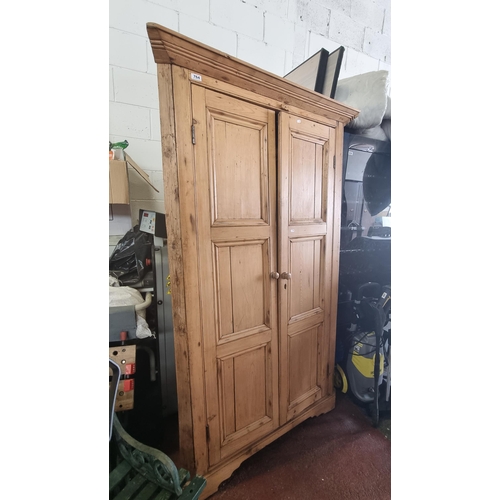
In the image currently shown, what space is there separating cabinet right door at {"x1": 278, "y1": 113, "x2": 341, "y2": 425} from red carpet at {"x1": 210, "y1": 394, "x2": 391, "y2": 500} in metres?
0.20

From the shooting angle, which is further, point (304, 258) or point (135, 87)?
point (135, 87)

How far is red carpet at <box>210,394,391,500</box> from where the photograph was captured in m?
1.24

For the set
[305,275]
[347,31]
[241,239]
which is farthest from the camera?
[347,31]

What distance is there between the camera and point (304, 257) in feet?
4.67

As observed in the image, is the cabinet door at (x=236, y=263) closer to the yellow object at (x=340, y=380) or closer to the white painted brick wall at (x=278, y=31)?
the yellow object at (x=340, y=380)

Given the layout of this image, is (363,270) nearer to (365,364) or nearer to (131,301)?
(365,364)

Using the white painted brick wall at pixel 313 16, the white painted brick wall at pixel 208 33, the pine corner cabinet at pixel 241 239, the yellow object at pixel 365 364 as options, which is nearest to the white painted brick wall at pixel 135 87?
the white painted brick wall at pixel 208 33

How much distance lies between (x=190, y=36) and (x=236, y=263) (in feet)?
5.27

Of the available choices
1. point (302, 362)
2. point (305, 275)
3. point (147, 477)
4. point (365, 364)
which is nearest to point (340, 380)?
point (365, 364)

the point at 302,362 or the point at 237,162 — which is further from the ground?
the point at 237,162
